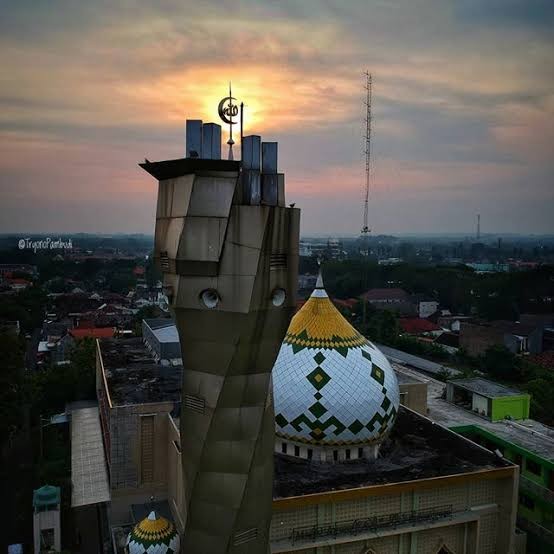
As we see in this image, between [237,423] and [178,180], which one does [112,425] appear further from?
[178,180]

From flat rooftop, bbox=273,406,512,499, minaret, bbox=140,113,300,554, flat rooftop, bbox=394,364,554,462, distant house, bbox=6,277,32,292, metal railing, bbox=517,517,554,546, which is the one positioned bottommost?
metal railing, bbox=517,517,554,546

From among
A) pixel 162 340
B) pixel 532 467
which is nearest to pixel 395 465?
pixel 532 467

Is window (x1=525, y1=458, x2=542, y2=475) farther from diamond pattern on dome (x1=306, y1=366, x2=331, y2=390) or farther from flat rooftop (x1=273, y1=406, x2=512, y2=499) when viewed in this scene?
diamond pattern on dome (x1=306, y1=366, x2=331, y2=390)

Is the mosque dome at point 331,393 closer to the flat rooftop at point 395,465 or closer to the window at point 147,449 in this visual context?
the flat rooftop at point 395,465

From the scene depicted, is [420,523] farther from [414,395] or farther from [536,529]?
[414,395]

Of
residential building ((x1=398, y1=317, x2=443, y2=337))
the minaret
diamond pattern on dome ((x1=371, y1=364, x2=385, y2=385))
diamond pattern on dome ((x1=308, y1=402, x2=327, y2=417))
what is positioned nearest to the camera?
the minaret

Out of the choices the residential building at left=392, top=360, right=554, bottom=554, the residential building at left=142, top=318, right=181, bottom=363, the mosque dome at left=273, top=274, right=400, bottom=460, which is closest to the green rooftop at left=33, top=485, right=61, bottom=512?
the residential building at left=142, top=318, right=181, bottom=363
